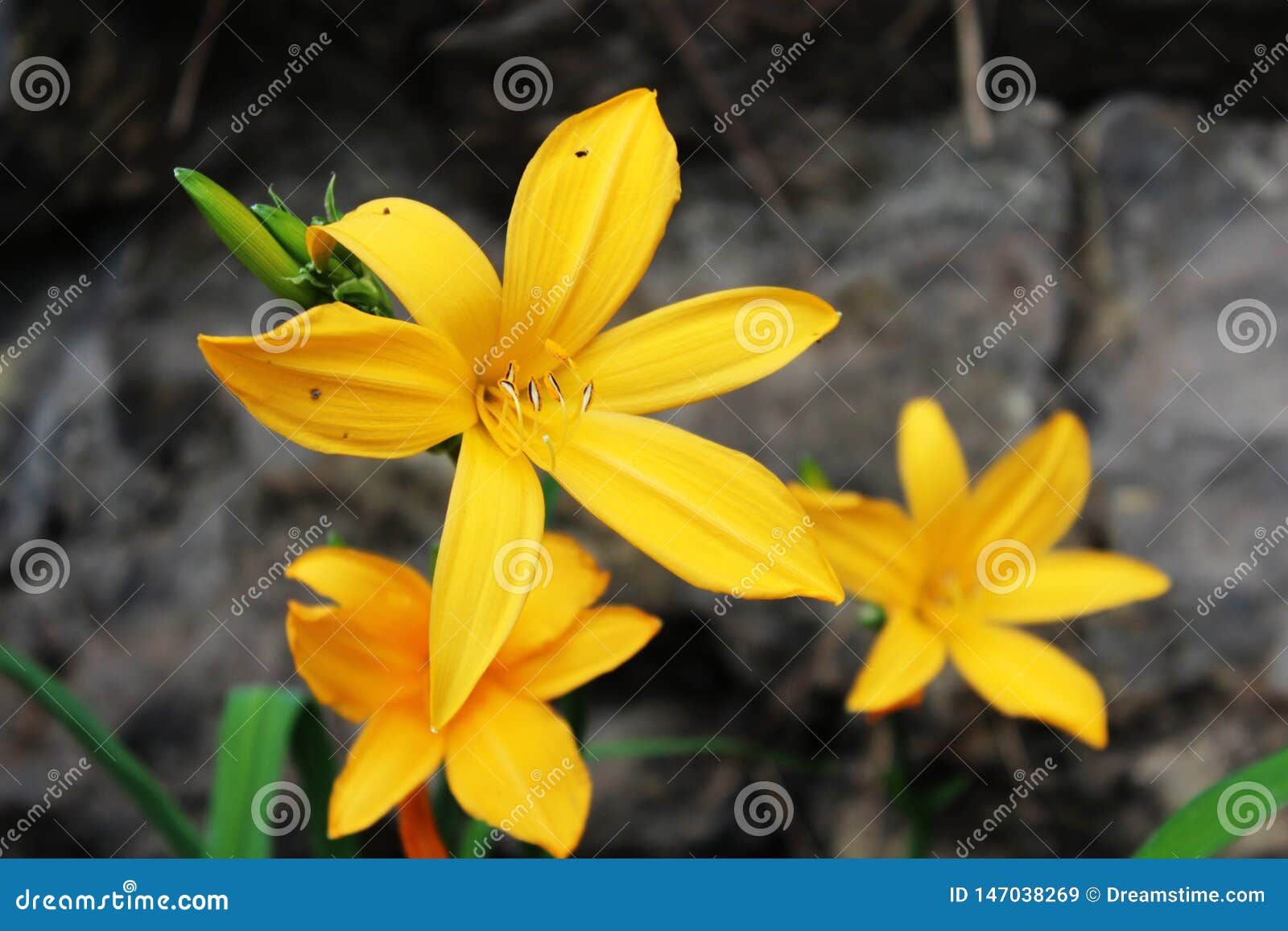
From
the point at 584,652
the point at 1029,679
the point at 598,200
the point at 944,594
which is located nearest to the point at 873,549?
the point at 944,594

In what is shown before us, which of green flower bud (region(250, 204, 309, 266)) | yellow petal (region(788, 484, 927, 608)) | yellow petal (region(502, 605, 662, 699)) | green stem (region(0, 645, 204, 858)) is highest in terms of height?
yellow petal (region(788, 484, 927, 608))

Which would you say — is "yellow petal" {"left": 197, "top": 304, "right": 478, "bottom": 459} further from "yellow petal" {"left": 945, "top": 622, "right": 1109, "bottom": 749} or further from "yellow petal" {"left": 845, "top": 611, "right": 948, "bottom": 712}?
"yellow petal" {"left": 945, "top": 622, "right": 1109, "bottom": 749}

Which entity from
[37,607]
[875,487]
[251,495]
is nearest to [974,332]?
[875,487]

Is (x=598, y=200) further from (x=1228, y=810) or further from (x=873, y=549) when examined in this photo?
(x=1228, y=810)

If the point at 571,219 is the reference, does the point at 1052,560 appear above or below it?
above

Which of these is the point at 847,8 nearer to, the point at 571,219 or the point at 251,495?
the point at 571,219

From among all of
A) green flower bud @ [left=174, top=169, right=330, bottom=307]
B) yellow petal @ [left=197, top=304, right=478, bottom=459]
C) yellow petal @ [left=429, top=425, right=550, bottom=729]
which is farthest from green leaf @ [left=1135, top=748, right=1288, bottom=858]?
green flower bud @ [left=174, top=169, right=330, bottom=307]

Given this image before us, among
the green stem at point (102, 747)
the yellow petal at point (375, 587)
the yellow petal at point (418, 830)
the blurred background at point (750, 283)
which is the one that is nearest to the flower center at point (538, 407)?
the yellow petal at point (375, 587)

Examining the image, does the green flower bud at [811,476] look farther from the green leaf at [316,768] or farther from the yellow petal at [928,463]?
the green leaf at [316,768]
